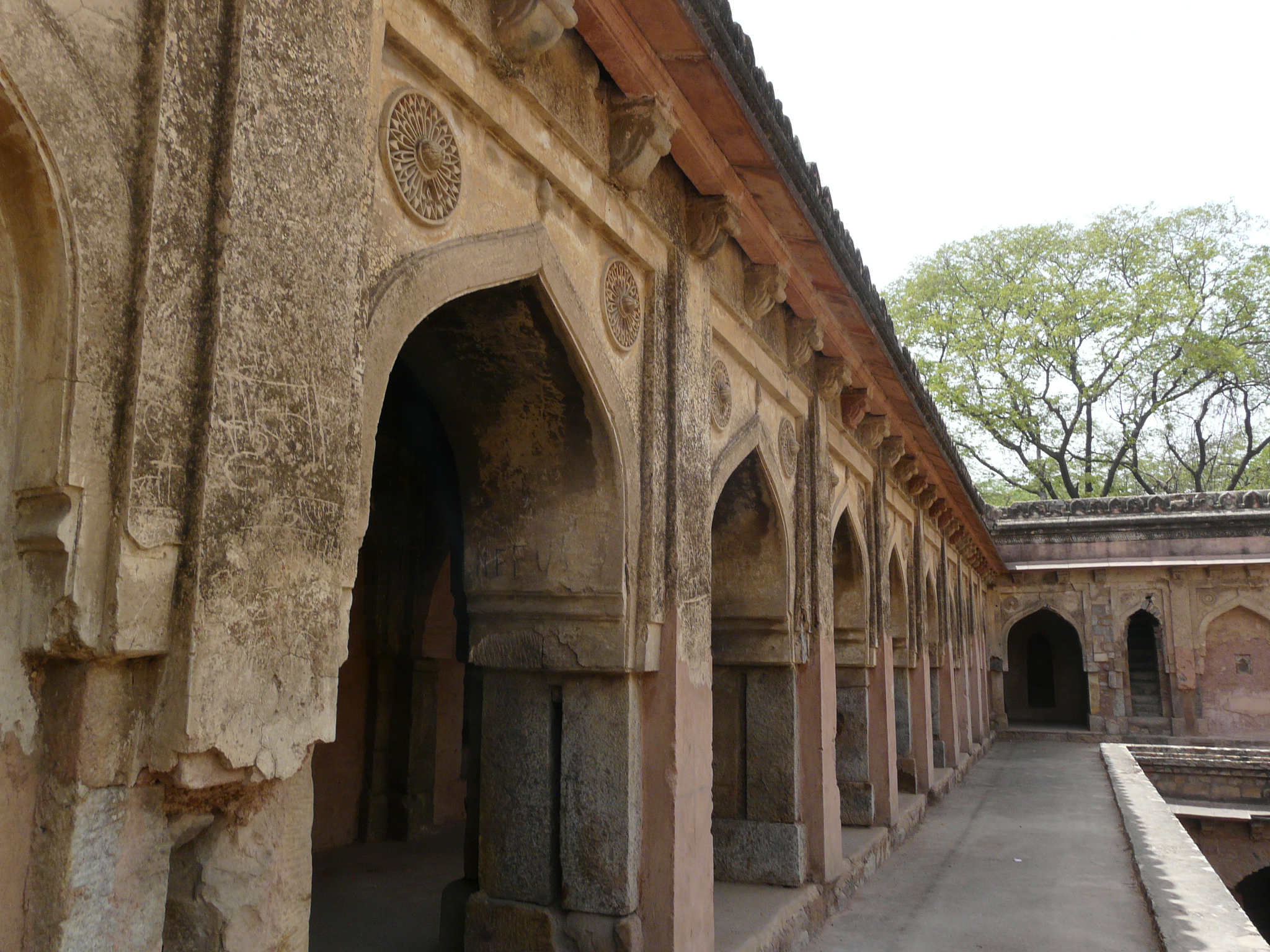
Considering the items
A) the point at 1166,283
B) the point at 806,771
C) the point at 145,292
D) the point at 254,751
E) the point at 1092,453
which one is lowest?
the point at 806,771

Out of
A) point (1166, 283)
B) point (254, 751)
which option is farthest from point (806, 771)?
point (1166, 283)

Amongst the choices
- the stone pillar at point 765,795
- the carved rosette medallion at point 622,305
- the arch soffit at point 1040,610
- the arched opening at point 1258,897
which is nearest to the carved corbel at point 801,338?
the stone pillar at point 765,795

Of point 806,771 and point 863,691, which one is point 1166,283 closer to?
point 863,691

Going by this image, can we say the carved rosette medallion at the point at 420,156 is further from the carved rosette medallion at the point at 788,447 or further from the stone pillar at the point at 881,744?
the stone pillar at the point at 881,744

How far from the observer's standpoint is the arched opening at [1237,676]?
19375 millimetres

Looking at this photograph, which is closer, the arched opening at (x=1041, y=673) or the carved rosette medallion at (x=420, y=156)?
the carved rosette medallion at (x=420, y=156)

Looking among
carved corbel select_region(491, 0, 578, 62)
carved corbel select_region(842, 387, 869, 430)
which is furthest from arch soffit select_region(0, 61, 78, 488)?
carved corbel select_region(842, 387, 869, 430)

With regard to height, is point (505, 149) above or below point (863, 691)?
above

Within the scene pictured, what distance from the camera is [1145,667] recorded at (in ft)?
70.6

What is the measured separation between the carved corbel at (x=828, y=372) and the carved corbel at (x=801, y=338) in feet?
2.08

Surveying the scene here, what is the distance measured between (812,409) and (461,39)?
A: 15.4ft

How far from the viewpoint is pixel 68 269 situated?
6.27 ft

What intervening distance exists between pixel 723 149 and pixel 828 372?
3.10m

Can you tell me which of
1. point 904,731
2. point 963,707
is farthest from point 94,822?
Result: point 963,707
